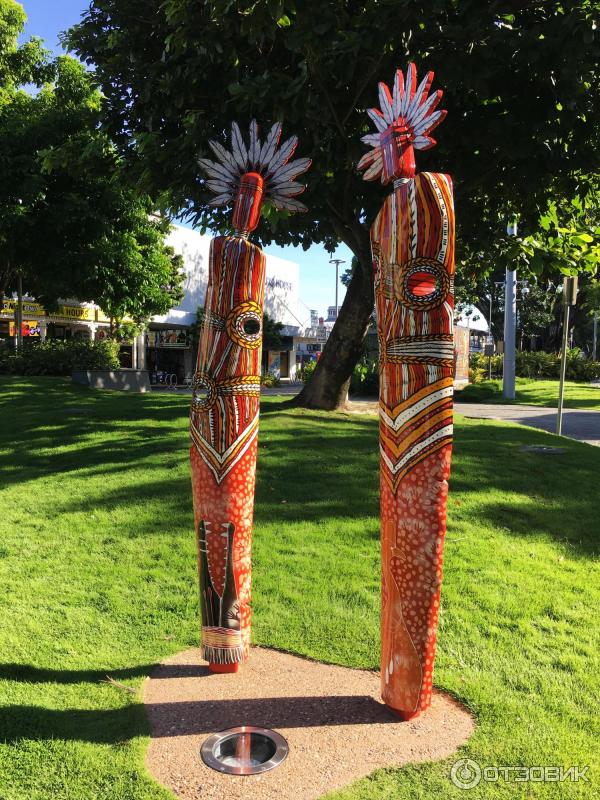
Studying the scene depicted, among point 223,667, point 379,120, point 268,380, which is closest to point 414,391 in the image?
point 379,120

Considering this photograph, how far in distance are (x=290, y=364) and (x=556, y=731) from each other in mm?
41069

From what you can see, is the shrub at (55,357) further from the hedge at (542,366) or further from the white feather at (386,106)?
the hedge at (542,366)

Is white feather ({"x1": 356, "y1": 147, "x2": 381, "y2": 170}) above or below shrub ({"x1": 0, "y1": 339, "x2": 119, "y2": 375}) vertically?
above

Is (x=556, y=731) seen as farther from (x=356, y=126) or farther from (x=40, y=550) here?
(x=356, y=126)

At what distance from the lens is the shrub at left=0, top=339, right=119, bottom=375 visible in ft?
67.6

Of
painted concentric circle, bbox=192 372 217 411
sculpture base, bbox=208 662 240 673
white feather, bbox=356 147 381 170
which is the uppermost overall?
white feather, bbox=356 147 381 170

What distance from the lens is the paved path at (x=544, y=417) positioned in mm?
14070

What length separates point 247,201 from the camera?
358 cm

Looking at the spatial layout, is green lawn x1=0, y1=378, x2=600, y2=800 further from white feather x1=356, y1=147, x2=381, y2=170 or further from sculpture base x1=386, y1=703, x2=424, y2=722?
white feather x1=356, y1=147, x2=381, y2=170

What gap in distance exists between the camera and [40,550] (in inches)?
210

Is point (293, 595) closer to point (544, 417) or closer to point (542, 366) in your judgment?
point (544, 417)

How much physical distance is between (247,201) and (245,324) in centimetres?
73

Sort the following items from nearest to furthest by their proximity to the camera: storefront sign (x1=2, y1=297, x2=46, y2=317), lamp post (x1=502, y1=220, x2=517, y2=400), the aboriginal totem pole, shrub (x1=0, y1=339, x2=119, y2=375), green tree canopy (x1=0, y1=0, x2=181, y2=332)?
the aboriginal totem pole, green tree canopy (x1=0, y1=0, x2=181, y2=332), shrub (x1=0, y1=339, x2=119, y2=375), lamp post (x1=502, y1=220, x2=517, y2=400), storefront sign (x1=2, y1=297, x2=46, y2=317)

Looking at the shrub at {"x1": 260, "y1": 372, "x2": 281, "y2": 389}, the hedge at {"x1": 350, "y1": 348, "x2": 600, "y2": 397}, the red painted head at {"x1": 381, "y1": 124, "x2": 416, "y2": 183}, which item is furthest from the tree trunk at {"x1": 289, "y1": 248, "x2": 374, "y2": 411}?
the hedge at {"x1": 350, "y1": 348, "x2": 600, "y2": 397}
